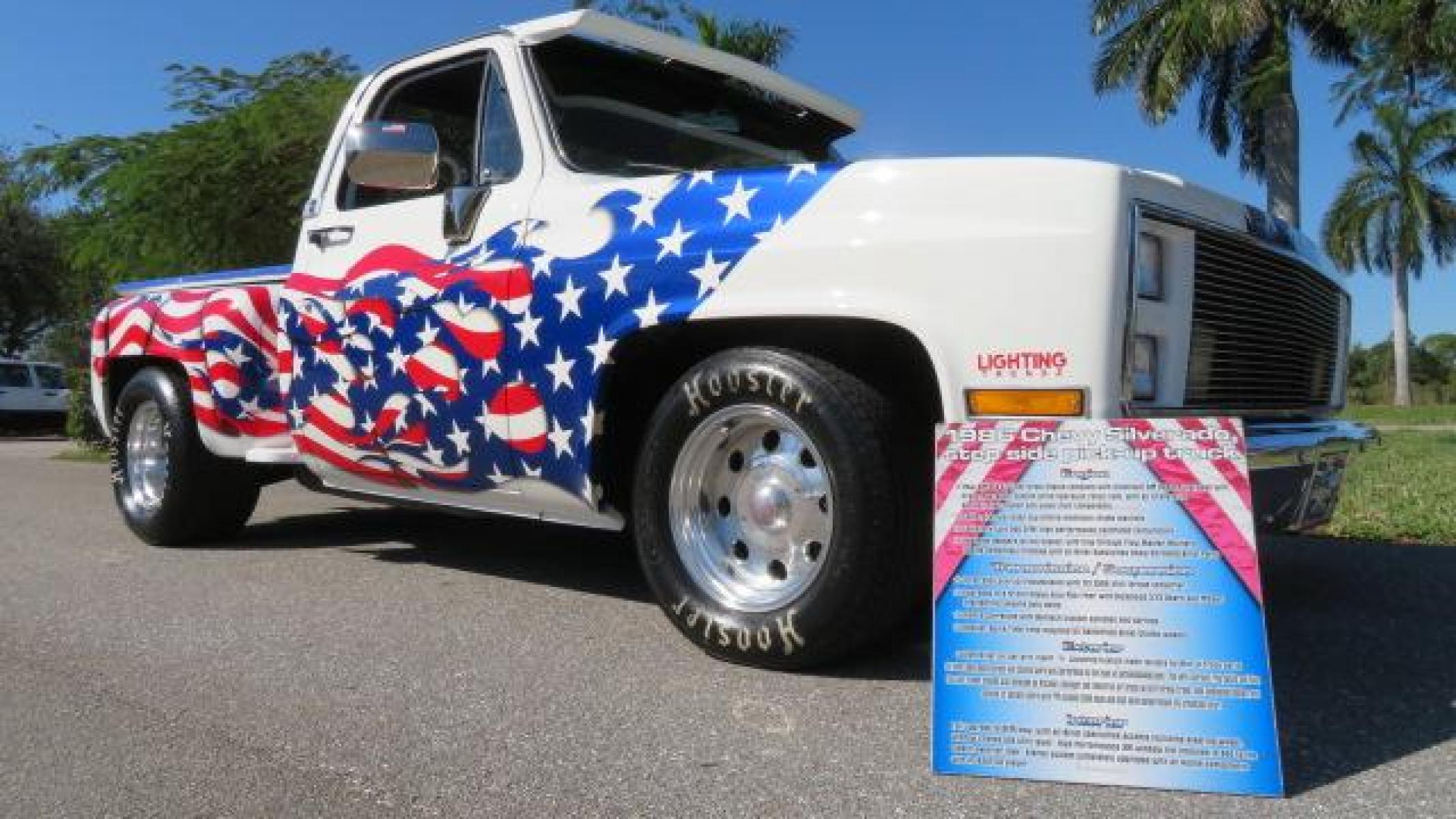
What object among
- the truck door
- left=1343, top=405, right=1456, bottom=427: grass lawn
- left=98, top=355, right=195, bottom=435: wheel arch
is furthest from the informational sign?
left=1343, top=405, right=1456, bottom=427: grass lawn

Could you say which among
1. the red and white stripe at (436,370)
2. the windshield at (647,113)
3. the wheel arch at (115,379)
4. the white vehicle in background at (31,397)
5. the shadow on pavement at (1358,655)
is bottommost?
the white vehicle in background at (31,397)

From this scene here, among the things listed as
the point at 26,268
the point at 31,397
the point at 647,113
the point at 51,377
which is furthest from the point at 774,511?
the point at 26,268

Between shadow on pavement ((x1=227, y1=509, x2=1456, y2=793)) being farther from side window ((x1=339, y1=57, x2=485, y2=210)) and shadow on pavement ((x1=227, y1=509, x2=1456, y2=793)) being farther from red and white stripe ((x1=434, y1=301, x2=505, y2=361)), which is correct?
side window ((x1=339, y1=57, x2=485, y2=210))

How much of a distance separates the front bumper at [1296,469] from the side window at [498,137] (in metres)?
2.48

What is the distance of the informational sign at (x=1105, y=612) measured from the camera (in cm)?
216

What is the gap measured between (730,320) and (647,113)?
130 cm

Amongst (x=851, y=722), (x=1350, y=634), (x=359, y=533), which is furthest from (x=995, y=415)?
(x=359, y=533)

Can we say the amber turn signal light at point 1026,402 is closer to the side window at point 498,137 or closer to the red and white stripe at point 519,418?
the red and white stripe at point 519,418

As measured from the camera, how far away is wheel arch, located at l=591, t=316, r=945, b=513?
9.70 feet

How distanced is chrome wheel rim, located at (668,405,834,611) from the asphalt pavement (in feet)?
0.85

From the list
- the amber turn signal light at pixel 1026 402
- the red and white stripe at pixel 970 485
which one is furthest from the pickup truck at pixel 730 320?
the red and white stripe at pixel 970 485

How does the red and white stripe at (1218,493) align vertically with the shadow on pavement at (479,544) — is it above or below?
above

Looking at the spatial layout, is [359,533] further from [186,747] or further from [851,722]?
[851,722]

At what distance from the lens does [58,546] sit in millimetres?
5547
